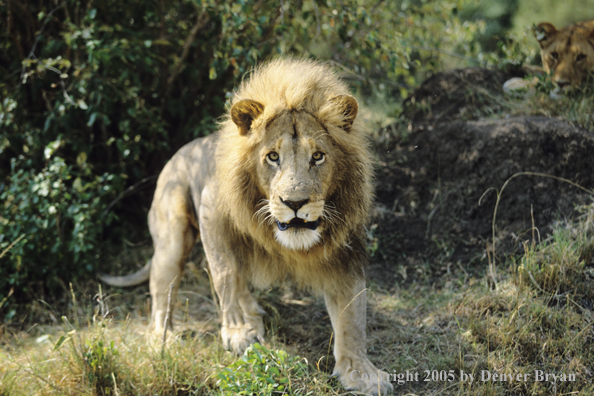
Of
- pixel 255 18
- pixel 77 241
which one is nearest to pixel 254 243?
pixel 77 241

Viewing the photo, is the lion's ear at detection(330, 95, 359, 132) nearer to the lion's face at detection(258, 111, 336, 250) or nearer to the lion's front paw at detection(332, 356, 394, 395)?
the lion's face at detection(258, 111, 336, 250)

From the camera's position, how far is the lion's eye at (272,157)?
3.08 meters

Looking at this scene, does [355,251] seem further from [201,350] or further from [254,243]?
[201,350]

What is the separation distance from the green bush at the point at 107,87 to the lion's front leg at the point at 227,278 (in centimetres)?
104

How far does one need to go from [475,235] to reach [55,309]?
3689 millimetres

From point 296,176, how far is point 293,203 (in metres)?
0.15

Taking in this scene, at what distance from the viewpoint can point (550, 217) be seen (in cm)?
421

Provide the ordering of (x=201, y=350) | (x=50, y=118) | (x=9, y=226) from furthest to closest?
(x=50, y=118), (x=9, y=226), (x=201, y=350)

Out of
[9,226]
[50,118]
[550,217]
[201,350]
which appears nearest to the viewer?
[201,350]

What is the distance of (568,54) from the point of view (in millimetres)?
4785

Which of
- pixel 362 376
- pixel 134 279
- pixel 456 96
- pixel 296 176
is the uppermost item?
pixel 456 96

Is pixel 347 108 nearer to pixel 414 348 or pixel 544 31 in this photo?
pixel 414 348

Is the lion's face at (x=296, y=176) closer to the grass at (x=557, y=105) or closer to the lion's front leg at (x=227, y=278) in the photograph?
the lion's front leg at (x=227, y=278)

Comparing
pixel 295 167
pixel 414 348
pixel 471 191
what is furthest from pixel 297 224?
pixel 471 191
